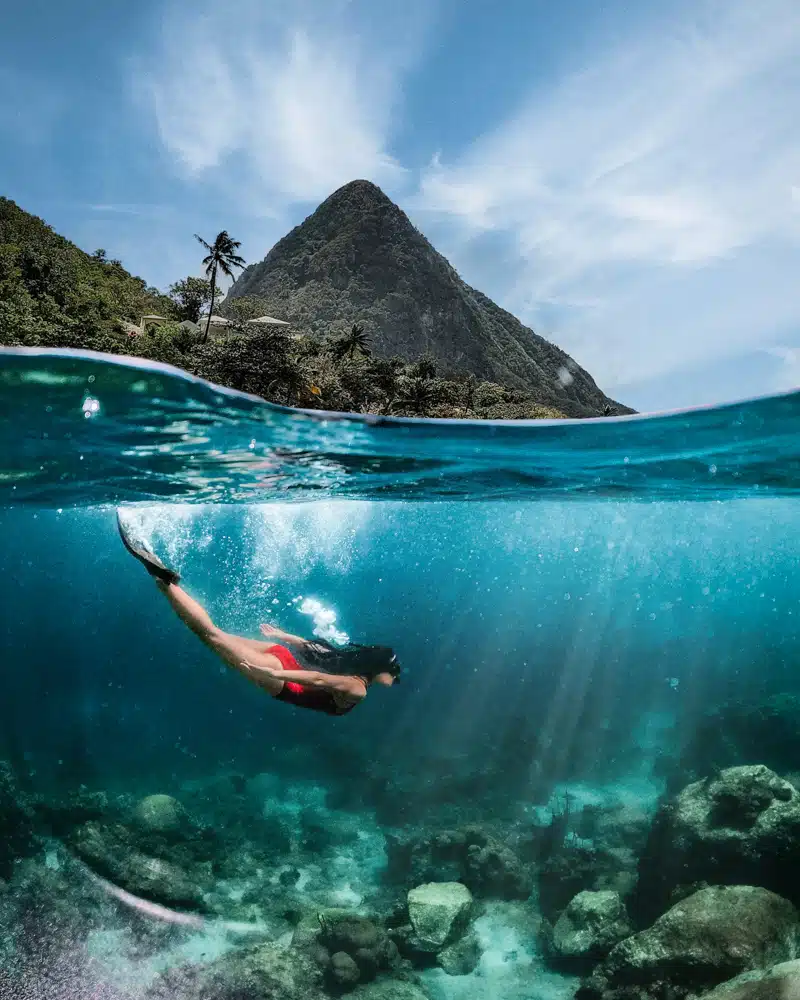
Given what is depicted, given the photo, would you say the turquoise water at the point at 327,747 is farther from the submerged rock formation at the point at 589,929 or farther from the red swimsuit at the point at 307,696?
the red swimsuit at the point at 307,696

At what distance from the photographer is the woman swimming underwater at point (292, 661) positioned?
609 cm

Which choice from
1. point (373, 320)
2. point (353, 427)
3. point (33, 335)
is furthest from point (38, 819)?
point (373, 320)

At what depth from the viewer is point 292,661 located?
6793mm

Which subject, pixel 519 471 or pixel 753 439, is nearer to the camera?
pixel 753 439

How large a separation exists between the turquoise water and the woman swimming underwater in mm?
3018

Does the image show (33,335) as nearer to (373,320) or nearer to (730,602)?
(730,602)

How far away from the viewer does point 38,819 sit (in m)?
12.4

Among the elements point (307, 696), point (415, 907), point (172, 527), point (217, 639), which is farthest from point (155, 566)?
point (172, 527)

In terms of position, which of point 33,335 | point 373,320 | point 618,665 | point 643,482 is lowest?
point 618,665

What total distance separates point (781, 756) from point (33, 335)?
130ft

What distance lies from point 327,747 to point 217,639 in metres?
14.8

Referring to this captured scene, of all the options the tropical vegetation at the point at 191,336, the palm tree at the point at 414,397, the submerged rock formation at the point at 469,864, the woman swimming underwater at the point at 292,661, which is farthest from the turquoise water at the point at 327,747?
the palm tree at the point at 414,397

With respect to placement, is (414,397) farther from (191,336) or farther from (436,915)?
(436,915)

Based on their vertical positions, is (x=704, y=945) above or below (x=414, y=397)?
below
